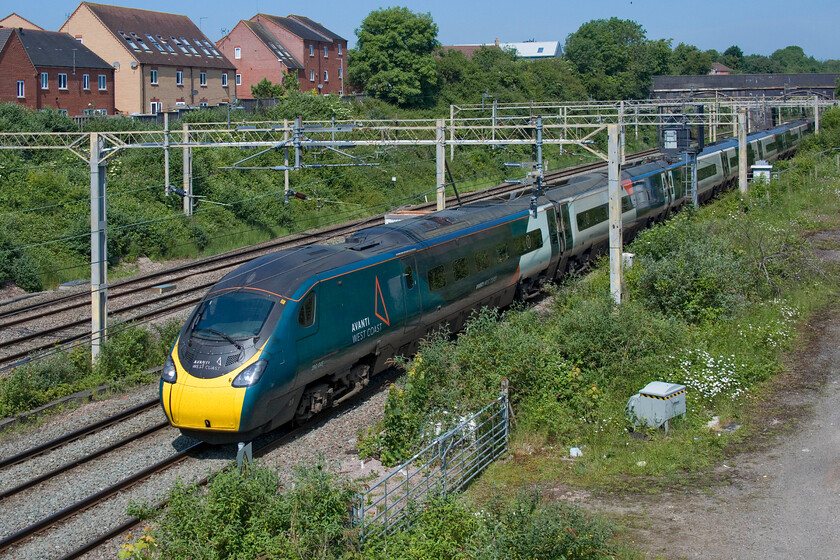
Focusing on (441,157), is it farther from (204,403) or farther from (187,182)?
(204,403)

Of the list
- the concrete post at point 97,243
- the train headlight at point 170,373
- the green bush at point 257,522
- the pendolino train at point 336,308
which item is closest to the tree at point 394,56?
the pendolino train at point 336,308

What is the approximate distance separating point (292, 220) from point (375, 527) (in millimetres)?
26243

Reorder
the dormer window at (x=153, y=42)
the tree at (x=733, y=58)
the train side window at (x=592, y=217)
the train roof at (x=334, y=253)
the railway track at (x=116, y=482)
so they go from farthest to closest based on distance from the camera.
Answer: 1. the tree at (x=733, y=58)
2. the dormer window at (x=153, y=42)
3. the train side window at (x=592, y=217)
4. the train roof at (x=334, y=253)
5. the railway track at (x=116, y=482)

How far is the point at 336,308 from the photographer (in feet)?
43.6

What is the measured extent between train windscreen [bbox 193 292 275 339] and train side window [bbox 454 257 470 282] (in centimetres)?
517

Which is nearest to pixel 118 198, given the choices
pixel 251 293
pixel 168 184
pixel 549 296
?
pixel 168 184

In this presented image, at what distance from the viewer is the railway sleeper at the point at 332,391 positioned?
13055 mm

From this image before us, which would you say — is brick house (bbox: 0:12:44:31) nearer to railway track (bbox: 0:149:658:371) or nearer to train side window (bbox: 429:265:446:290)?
railway track (bbox: 0:149:658:371)

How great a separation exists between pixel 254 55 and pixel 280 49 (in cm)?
205

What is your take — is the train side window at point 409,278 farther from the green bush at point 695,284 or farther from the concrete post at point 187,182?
the concrete post at point 187,182

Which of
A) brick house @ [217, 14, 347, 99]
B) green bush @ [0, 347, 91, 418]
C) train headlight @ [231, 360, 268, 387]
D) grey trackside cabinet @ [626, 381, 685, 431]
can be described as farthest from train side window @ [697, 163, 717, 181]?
brick house @ [217, 14, 347, 99]

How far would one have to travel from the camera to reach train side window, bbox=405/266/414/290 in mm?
15102

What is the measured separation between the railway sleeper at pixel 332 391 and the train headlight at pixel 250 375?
1366 millimetres

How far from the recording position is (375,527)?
8.74 meters
